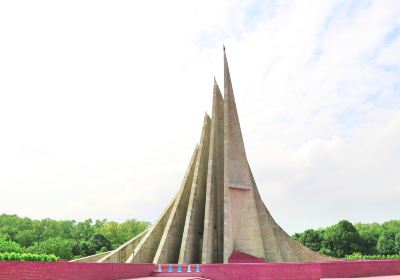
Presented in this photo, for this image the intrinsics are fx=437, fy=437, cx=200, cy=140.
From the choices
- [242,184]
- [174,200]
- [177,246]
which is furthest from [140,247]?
[242,184]

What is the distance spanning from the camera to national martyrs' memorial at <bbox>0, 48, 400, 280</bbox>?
1686 cm

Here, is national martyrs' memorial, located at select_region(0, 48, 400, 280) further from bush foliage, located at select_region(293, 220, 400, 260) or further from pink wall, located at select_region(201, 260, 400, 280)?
bush foliage, located at select_region(293, 220, 400, 260)

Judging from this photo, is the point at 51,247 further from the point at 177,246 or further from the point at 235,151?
the point at 235,151

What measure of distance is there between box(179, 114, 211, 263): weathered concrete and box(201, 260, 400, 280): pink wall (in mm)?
3599

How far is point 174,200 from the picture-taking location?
67.2 ft

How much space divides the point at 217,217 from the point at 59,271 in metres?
10.3

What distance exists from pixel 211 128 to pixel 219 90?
2.41 m

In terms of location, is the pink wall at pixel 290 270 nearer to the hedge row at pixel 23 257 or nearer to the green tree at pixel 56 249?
the hedge row at pixel 23 257

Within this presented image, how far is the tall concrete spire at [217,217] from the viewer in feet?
57.4

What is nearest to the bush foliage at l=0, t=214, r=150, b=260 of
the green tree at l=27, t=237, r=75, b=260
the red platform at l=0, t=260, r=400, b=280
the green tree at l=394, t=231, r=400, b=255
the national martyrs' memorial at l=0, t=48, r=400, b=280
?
the green tree at l=27, t=237, r=75, b=260

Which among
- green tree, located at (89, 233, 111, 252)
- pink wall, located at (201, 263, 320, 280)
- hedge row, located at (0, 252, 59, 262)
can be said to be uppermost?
A: green tree, located at (89, 233, 111, 252)

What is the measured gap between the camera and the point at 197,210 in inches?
742

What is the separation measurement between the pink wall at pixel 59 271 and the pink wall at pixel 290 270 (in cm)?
289

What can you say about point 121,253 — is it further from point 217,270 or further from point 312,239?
point 312,239
